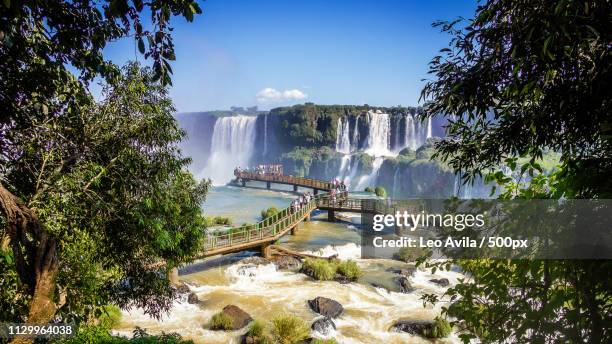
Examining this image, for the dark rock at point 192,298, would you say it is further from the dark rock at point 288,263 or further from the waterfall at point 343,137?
the waterfall at point 343,137

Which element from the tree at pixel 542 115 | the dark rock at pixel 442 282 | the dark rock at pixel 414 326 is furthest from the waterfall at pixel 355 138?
the tree at pixel 542 115

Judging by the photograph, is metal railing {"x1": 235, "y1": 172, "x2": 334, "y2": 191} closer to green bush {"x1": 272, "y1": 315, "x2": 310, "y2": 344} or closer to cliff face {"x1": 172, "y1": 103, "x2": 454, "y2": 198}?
cliff face {"x1": 172, "y1": 103, "x2": 454, "y2": 198}

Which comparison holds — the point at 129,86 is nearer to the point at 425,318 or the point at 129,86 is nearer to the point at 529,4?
the point at 529,4

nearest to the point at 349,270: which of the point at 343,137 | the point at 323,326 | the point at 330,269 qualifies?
the point at 330,269

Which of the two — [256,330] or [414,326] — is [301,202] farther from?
[256,330]

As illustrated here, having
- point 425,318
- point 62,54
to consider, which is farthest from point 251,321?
point 62,54
